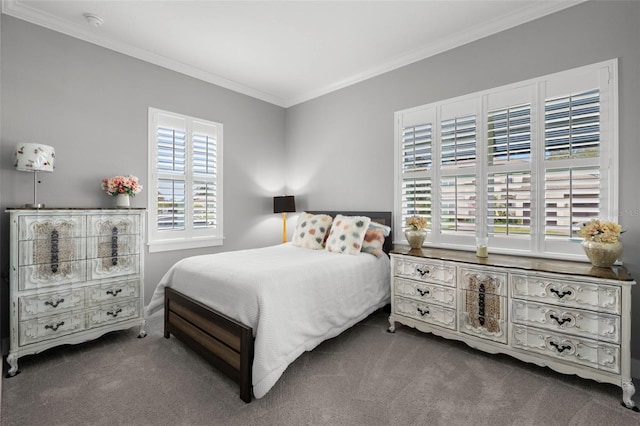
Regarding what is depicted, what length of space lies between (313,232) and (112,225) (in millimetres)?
1950

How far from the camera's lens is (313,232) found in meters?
3.52

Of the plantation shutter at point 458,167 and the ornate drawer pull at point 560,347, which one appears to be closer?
the ornate drawer pull at point 560,347

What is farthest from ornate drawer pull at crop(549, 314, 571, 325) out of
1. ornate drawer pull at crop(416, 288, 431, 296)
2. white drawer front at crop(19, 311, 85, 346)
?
white drawer front at crop(19, 311, 85, 346)

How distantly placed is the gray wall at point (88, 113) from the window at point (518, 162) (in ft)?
8.04

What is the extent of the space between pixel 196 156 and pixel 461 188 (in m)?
3.06

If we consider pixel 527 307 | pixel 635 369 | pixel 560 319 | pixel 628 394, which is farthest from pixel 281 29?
pixel 635 369

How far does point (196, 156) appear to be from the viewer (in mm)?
3754

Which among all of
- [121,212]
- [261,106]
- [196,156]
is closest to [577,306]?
[121,212]

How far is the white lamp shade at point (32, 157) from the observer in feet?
7.74

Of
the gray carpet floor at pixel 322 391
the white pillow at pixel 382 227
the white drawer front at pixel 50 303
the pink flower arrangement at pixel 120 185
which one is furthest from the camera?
the white pillow at pixel 382 227

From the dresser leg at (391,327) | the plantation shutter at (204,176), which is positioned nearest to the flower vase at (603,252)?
the dresser leg at (391,327)

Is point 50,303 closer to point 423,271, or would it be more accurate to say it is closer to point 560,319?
point 423,271

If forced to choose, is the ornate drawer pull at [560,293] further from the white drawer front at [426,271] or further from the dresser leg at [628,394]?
the white drawer front at [426,271]

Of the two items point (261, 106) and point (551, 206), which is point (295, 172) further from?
point (551, 206)
